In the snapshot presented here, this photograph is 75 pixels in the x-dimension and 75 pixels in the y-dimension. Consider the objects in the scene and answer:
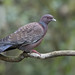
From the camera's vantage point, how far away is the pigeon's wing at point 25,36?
13.5 feet

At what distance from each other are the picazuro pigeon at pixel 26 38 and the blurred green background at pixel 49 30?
1456mm

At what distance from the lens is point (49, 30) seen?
6.88 m

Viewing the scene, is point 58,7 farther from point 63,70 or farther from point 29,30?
point 29,30

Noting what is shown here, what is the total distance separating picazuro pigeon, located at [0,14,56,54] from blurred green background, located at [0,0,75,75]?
1456 mm

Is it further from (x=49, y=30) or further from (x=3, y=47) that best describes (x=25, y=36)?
(x=49, y=30)

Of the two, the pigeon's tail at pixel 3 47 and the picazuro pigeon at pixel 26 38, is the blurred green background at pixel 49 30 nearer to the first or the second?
the picazuro pigeon at pixel 26 38

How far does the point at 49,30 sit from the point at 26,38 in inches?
105

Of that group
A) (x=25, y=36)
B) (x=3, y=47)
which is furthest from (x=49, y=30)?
(x=3, y=47)

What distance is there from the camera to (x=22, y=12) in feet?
22.2

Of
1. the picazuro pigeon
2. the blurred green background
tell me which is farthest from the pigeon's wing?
the blurred green background

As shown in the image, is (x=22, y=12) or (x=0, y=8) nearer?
(x=0, y=8)

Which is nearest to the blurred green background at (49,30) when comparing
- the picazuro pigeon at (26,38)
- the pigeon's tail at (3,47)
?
the picazuro pigeon at (26,38)

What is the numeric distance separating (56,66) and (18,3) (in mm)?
1699

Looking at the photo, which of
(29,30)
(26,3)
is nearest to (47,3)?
(26,3)
